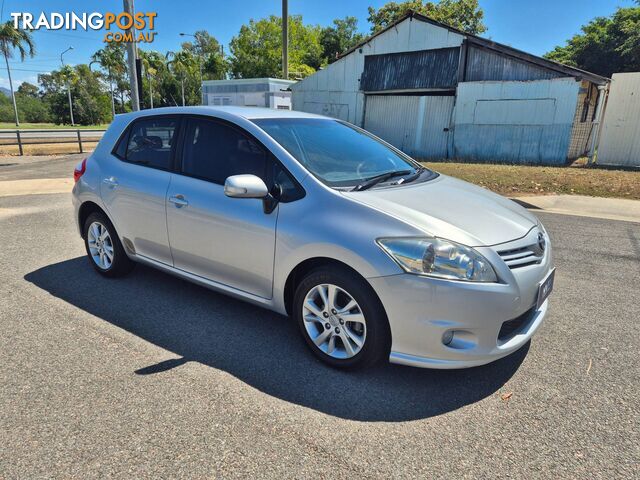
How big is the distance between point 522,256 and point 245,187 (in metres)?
1.80

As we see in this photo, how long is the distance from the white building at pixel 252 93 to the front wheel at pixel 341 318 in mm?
21370

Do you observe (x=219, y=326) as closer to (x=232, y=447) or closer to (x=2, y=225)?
(x=232, y=447)

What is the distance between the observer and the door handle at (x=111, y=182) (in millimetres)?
4301

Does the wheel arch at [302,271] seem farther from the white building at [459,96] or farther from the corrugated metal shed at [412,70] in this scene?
the corrugated metal shed at [412,70]

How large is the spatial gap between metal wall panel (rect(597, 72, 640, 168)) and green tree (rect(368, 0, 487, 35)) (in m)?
33.4

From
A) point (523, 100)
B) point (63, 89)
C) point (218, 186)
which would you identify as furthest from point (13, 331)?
point (63, 89)

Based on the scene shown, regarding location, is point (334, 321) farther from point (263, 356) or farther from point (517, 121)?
point (517, 121)

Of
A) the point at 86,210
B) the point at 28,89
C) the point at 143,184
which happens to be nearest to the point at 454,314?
the point at 143,184

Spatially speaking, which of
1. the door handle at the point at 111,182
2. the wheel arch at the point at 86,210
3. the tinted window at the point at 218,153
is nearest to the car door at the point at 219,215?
the tinted window at the point at 218,153

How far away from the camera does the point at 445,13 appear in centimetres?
4444

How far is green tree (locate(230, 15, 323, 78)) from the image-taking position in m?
50.0

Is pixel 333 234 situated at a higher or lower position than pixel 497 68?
lower

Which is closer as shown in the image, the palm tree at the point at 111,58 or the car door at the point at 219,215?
the car door at the point at 219,215

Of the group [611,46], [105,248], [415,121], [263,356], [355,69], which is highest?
[611,46]
